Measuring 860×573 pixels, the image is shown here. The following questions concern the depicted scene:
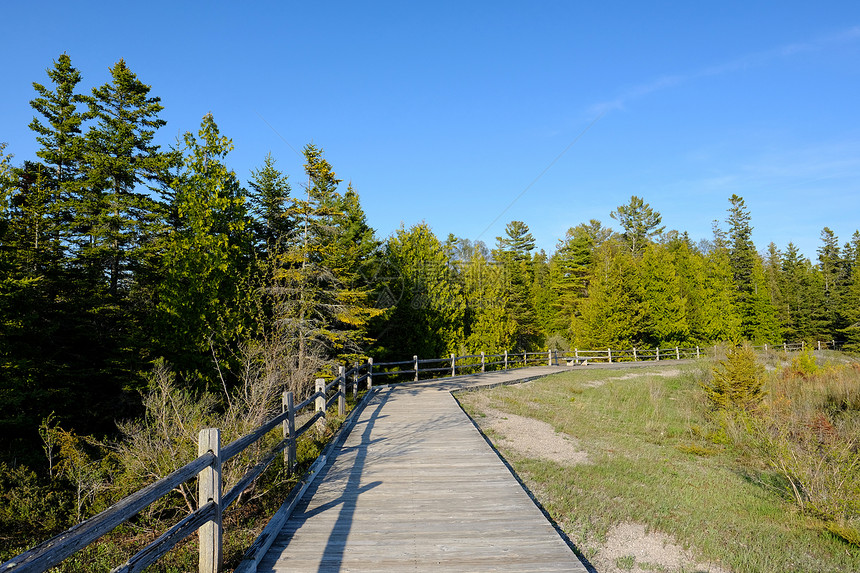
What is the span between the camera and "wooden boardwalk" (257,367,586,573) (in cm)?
396

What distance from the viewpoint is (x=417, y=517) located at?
496 cm

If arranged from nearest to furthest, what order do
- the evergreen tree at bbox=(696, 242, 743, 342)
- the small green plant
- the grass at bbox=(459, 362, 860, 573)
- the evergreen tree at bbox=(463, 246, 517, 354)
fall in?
the grass at bbox=(459, 362, 860, 573), the small green plant, the evergreen tree at bbox=(463, 246, 517, 354), the evergreen tree at bbox=(696, 242, 743, 342)

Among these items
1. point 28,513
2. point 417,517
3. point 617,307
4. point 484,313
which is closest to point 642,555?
point 417,517

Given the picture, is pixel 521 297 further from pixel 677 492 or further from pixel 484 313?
pixel 677 492

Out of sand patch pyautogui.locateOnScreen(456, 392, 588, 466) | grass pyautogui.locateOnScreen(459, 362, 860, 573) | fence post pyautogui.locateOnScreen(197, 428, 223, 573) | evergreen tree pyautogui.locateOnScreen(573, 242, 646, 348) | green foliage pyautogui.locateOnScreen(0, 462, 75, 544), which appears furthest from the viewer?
evergreen tree pyautogui.locateOnScreen(573, 242, 646, 348)

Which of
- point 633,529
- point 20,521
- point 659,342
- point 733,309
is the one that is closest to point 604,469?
point 633,529

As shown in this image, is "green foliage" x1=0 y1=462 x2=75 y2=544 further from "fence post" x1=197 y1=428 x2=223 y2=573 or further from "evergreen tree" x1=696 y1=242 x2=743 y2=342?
"evergreen tree" x1=696 y1=242 x2=743 y2=342

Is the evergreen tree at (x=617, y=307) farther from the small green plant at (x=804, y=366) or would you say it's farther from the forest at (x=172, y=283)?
the small green plant at (x=804, y=366)

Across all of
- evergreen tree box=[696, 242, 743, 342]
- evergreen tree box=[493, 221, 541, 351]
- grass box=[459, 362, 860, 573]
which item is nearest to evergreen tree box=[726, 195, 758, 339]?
evergreen tree box=[696, 242, 743, 342]

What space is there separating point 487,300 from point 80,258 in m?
22.1

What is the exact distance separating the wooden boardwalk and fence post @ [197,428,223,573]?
434 mm

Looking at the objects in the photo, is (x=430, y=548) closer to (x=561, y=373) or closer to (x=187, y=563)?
(x=187, y=563)

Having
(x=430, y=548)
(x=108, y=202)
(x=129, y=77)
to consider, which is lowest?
(x=430, y=548)

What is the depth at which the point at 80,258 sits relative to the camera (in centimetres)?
1791
